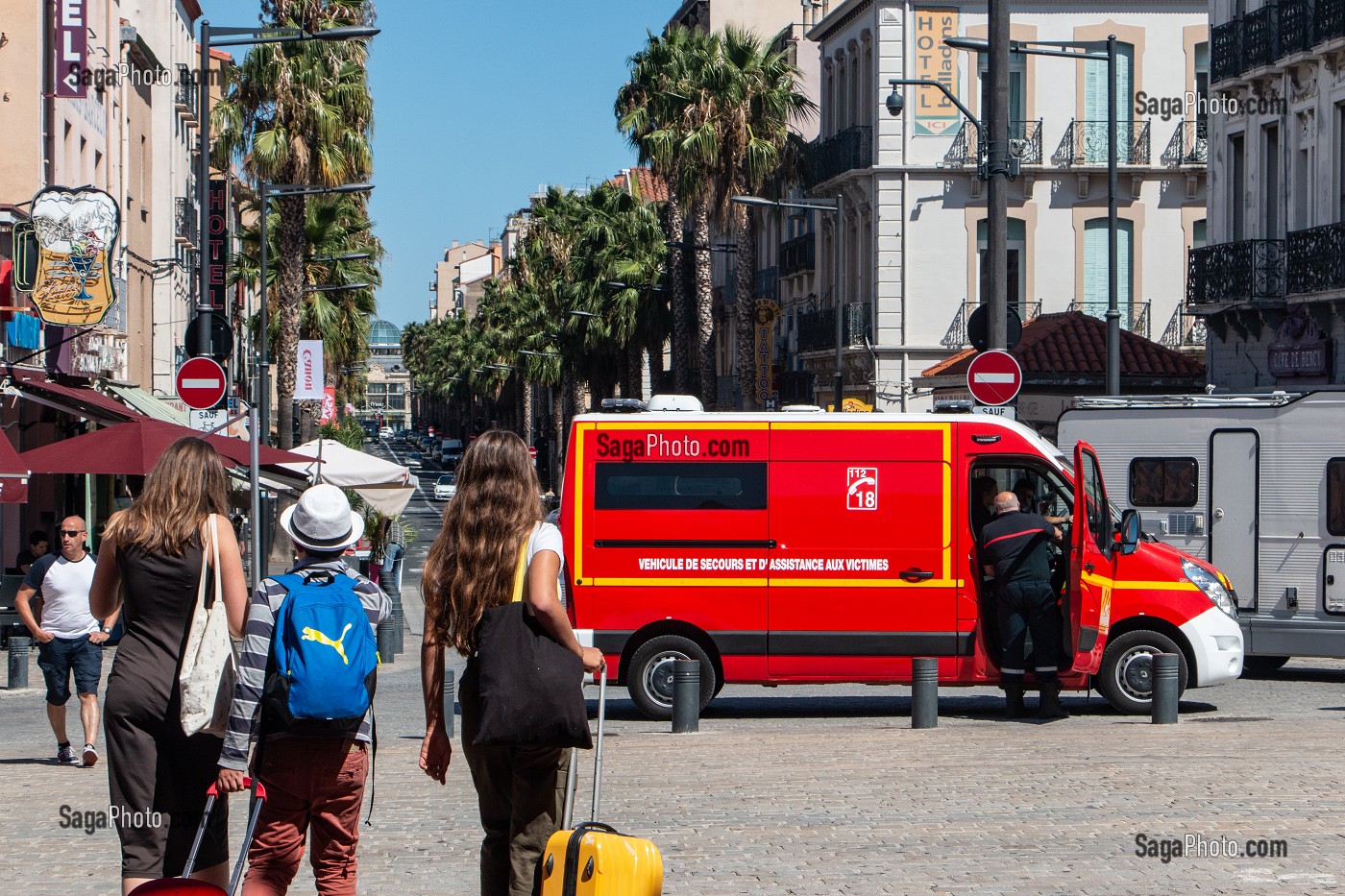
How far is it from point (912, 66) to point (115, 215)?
25.3m

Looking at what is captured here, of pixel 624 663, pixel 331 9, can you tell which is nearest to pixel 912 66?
pixel 331 9

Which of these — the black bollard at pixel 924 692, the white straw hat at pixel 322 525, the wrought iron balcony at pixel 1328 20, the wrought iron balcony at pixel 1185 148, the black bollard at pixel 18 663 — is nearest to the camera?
the white straw hat at pixel 322 525

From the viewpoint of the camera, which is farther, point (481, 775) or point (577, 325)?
point (577, 325)

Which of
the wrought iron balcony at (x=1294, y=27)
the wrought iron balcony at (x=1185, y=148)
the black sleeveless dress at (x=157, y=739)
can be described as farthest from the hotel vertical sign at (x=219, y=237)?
the black sleeveless dress at (x=157, y=739)

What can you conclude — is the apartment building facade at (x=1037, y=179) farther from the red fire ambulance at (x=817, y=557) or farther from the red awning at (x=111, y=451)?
the red fire ambulance at (x=817, y=557)

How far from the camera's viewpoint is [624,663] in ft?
48.9

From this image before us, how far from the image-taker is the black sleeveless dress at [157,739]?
6484mm

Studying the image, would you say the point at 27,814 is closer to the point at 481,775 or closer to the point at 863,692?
the point at 481,775

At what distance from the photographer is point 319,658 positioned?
599 cm

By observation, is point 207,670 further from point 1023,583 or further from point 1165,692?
point 1165,692

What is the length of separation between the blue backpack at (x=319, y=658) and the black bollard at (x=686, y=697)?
7.86 m

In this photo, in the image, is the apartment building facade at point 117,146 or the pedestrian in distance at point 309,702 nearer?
the pedestrian in distance at point 309,702

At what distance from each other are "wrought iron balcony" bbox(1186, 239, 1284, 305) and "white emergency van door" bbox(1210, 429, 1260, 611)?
45.8 feet

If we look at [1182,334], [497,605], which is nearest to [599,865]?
[497,605]
